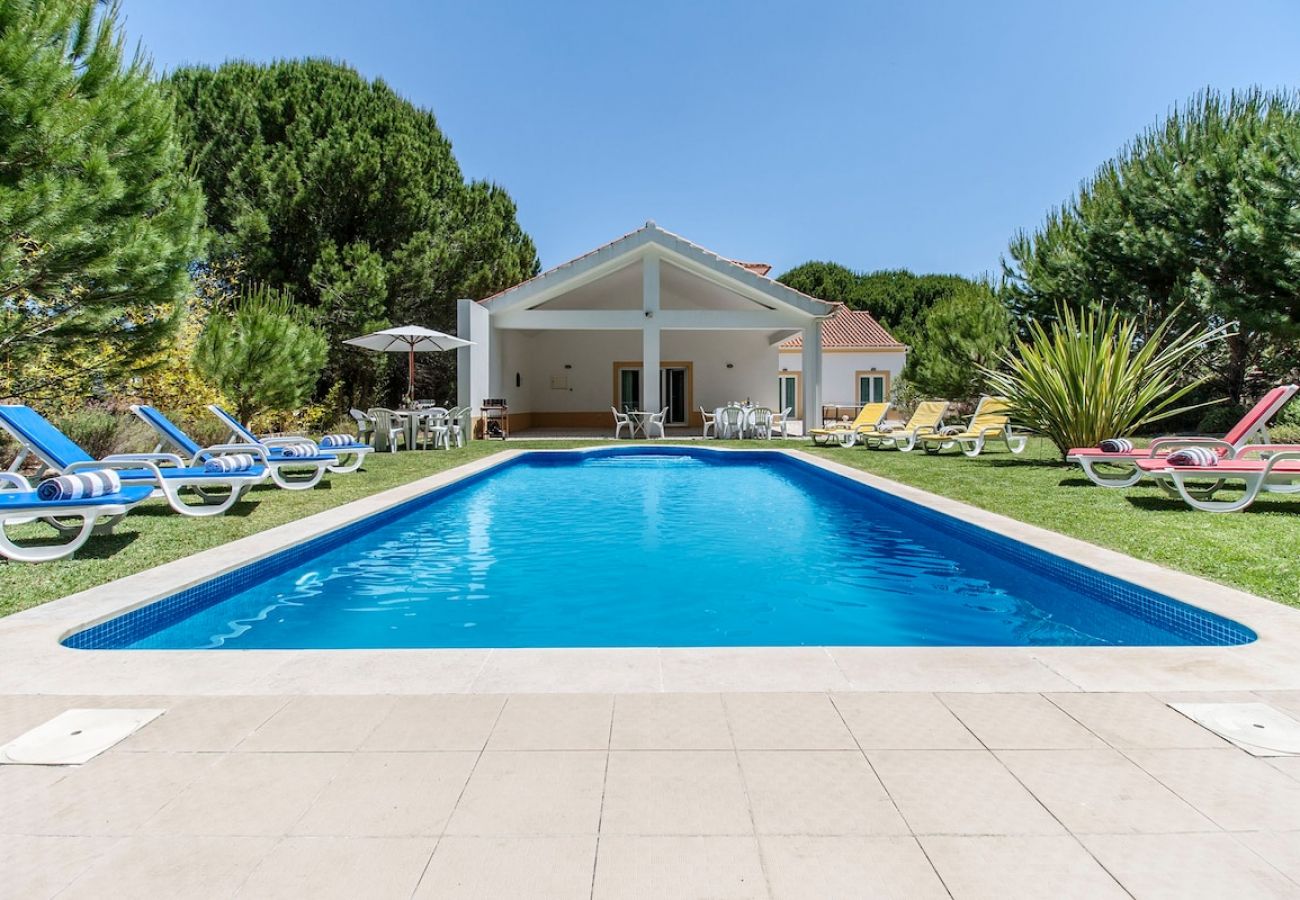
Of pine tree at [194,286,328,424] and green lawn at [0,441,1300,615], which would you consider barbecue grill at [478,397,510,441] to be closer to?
pine tree at [194,286,328,424]

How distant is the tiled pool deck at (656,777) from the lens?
5.34ft

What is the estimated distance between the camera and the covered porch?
58.9 ft

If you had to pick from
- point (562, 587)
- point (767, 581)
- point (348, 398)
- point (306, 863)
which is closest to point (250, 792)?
point (306, 863)

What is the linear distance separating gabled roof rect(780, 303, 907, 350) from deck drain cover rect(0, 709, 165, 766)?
2904 cm

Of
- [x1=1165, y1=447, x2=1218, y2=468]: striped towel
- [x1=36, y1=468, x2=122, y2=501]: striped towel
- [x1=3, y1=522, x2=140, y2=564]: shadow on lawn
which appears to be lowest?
[x1=3, y1=522, x2=140, y2=564]: shadow on lawn

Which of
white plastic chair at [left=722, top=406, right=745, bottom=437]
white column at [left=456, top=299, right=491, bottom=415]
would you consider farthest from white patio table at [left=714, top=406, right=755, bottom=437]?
white column at [left=456, top=299, right=491, bottom=415]

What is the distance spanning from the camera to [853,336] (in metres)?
33.6

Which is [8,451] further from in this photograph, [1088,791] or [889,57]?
[889,57]

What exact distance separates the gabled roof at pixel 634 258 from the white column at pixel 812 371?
50 centimetres

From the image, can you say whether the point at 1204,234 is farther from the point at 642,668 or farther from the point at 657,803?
the point at 657,803

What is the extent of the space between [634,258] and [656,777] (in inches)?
679

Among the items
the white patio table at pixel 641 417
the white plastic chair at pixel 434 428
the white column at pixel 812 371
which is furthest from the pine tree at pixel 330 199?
the white column at pixel 812 371

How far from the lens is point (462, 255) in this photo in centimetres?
2261

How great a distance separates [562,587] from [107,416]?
986cm
